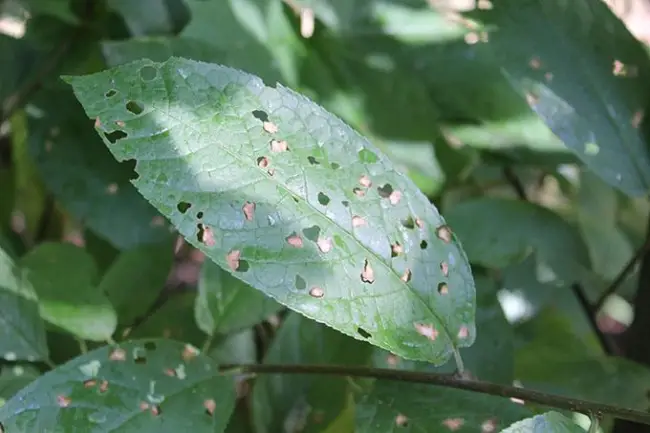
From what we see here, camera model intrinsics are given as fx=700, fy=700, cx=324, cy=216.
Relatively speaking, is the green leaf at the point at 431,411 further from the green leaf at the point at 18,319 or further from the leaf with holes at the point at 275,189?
the green leaf at the point at 18,319

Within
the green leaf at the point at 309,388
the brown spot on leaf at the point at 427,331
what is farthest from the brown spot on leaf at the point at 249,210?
the green leaf at the point at 309,388

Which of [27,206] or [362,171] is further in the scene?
[27,206]

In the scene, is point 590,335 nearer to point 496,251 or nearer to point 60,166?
point 496,251

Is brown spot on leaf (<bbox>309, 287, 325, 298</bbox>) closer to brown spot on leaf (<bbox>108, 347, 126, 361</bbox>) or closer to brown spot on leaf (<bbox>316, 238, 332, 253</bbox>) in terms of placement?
brown spot on leaf (<bbox>316, 238, 332, 253</bbox>)

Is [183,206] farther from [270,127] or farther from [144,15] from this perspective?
[144,15]

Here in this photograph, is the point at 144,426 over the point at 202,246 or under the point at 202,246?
under

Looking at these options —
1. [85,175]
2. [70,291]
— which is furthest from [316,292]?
[85,175]

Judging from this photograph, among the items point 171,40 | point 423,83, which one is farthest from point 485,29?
point 171,40
